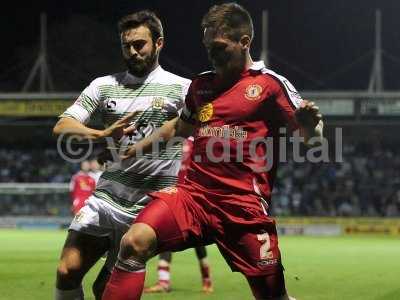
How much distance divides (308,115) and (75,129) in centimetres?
158

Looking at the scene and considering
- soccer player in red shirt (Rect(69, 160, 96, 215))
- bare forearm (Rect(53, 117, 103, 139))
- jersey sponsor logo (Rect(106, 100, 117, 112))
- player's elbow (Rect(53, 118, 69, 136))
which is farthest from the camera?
soccer player in red shirt (Rect(69, 160, 96, 215))

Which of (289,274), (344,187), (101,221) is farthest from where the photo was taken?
(344,187)

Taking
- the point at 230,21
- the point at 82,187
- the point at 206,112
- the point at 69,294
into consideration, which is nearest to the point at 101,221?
the point at 69,294

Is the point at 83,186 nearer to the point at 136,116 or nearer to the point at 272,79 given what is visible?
the point at 136,116

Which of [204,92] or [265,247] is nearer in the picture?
[265,247]

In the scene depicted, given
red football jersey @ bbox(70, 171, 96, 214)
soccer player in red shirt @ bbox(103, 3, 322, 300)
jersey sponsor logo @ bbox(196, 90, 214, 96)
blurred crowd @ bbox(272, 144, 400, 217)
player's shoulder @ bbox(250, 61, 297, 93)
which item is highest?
player's shoulder @ bbox(250, 61, 297, 93)

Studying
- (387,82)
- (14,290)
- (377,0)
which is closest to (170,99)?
(14,290)

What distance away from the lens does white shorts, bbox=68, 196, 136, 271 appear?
19.4 feet

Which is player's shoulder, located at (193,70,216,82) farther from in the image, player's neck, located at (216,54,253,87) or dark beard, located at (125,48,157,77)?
dark beard, located at (125,48,157,77)

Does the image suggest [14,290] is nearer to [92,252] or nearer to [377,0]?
[92,252]

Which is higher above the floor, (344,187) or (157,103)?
(157,103)

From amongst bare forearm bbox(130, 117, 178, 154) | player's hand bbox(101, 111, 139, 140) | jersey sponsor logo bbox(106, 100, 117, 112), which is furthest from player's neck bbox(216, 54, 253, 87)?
jersey sponsor logo bbox(106, 100, 117, 112)

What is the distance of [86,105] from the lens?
6133 mm

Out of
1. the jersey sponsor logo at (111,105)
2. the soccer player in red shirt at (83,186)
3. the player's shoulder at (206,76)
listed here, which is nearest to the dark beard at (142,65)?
the jersey sponsor logo at (111,105)
